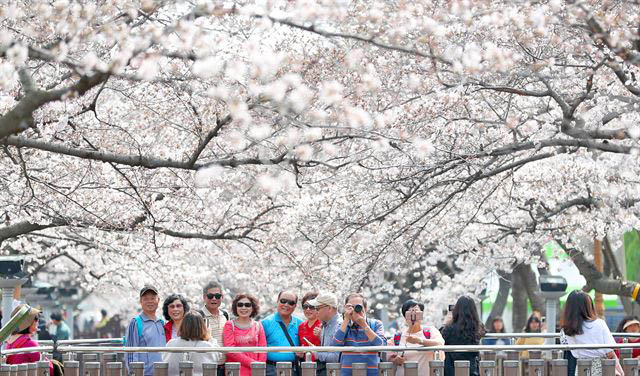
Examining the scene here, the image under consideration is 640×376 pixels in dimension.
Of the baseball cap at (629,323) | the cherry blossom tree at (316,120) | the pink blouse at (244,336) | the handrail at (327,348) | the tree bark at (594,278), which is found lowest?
the handrail at (327,348)

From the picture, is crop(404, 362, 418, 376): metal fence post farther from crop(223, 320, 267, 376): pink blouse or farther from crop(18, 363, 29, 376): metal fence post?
crop(18, 363, 29, 376): metal fence post

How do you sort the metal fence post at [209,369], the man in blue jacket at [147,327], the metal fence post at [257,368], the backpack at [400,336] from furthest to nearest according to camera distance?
the man in blue jacket at [147,327], the backpack at [400,336], the metal fence post at [257,368], the metal fence post at [209,369]

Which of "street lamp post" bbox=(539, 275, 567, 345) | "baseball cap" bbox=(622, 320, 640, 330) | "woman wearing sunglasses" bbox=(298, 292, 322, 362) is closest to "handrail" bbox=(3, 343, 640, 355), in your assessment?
"woman wearing sunglasses" bbox=(298, 292, 322, 362)

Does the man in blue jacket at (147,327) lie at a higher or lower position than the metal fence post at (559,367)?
higher

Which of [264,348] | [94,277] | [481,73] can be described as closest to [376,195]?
[481,73]

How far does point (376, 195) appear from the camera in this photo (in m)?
14.1

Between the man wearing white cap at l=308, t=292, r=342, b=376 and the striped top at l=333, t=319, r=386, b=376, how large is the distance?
205 mm

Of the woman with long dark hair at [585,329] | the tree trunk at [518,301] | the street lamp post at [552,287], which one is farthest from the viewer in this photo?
the tree trunk at [518,301]

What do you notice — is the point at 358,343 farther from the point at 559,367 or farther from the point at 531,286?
the point at 531,286

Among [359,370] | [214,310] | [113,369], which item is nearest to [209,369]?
[113,369]

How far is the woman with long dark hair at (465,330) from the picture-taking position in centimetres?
1100

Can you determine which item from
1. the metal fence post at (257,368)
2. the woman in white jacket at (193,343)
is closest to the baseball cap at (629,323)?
the metal fence post at (257,368)

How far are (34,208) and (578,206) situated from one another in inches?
312

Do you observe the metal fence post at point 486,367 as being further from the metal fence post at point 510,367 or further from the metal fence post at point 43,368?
the metal fence post at point 43,368
